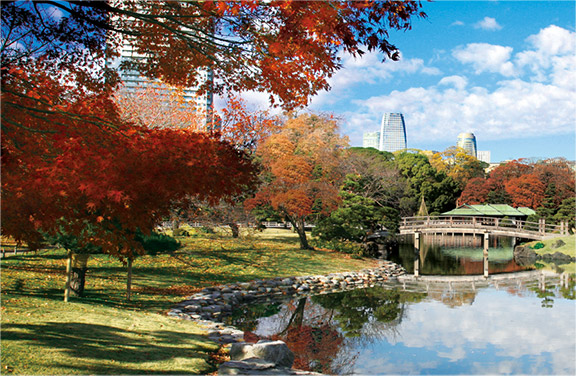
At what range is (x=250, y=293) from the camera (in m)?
11.3

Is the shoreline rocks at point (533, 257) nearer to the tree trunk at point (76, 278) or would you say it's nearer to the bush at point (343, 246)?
the bush at point (343, 246)

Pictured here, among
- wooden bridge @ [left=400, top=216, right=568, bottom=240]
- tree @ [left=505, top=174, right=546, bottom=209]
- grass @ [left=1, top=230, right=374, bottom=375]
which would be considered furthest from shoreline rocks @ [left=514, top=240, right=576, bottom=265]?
grass @ [left=1, top=230, right=374, bottom=375]

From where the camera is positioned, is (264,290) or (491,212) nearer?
(264,290)

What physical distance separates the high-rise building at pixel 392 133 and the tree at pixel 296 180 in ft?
283

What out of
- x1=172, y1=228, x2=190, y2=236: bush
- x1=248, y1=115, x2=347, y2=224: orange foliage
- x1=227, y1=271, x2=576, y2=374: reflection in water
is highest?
x1=248, y1=115, x2=347, y2=224: orange foliage

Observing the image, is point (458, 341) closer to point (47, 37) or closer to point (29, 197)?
point (29, 197)

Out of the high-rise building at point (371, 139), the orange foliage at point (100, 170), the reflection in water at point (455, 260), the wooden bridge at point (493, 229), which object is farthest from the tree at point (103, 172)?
the high-rise building at point (371, 139)

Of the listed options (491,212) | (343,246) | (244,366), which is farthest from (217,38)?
(491,212)

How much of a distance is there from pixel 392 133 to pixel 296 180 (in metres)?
95.0

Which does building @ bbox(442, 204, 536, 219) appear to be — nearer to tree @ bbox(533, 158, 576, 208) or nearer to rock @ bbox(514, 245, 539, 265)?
tree @ bbox(533, 158, 576, 208)

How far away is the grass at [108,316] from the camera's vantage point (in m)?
4.77

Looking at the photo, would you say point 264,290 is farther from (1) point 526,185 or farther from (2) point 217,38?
(1) point 526,185

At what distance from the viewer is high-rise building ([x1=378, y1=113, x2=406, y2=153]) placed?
10556cm

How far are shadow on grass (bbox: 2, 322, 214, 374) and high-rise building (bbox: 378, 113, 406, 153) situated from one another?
102 metres
